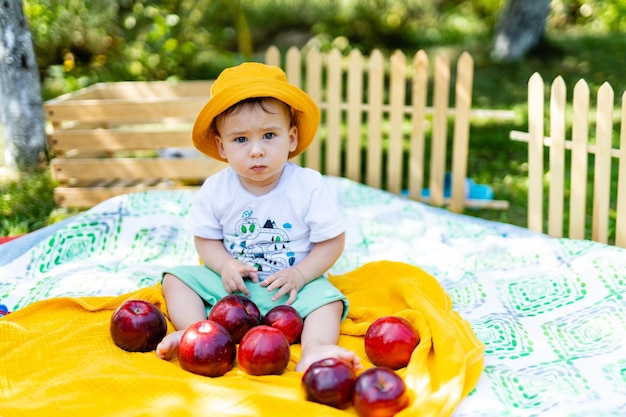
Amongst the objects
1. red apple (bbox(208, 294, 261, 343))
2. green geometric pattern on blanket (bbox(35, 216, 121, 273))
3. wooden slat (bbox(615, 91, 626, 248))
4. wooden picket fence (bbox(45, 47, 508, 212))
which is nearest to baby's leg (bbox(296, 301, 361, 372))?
red apple (bbox(208, 294, 261, 343))

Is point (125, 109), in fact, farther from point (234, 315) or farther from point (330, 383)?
point (330, 383)

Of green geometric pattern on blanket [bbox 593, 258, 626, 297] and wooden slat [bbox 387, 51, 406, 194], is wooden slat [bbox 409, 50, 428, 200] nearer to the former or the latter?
wooden slat [bbox 387, 51, 406, 194]

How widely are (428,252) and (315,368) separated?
6.59ft

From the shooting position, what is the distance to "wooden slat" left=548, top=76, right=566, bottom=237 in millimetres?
4594

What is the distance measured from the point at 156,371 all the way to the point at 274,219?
952mm

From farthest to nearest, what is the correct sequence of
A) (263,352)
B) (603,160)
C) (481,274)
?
(603,160) → (481,274) → (263,352)

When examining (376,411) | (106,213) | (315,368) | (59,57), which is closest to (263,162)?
(315,368)

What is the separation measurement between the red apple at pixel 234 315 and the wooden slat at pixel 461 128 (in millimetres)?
2965

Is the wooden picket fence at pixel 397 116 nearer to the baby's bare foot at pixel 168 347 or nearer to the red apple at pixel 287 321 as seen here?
the red apple at pixel 287 321

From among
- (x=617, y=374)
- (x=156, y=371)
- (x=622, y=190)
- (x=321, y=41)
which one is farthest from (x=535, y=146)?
(x=321, y=41)

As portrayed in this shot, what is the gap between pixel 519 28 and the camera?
35.1ft

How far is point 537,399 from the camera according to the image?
2.81 meters

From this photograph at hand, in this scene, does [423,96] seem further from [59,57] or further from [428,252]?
[59,57]

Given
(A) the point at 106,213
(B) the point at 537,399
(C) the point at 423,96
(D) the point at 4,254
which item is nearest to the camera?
(B) the point at 537,399
